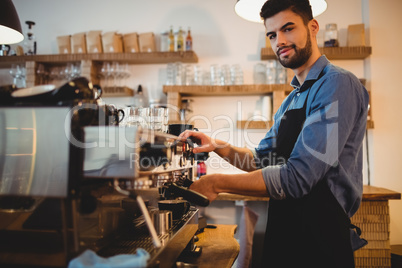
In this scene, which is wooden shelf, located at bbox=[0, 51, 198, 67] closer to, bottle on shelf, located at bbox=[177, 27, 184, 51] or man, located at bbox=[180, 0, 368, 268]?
bottle on shelf, located at bbox=[177, 27, 184, 51]

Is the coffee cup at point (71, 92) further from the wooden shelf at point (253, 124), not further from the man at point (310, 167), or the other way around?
the wooden shelf at point (253, 124)

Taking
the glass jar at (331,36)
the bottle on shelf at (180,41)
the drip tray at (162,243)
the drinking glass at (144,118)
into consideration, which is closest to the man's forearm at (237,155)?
the drinking glass at (144,118)

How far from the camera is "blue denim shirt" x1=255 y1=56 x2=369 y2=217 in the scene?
1050 mm

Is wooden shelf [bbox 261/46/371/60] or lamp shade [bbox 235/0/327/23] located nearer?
lamp shade [bbox 235/0/327/23]

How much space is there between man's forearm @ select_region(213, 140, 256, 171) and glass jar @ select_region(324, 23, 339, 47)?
6.35 ft

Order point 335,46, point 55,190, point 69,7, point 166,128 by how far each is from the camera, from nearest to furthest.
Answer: point 55,190 → point 166,128 → point 335,46 → point 69,7

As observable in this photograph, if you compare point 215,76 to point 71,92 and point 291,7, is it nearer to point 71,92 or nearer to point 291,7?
point 291,7

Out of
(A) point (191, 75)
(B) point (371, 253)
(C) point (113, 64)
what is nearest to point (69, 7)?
(C) point (113, 64)

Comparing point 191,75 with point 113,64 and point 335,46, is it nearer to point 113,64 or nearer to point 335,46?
point 113,64

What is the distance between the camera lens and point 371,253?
2459 mm

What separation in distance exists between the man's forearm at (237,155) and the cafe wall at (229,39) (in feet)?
5.23

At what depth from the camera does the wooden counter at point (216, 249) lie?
1195 mm

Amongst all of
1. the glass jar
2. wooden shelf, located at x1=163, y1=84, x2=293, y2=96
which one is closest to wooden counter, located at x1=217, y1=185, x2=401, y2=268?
wooden shelf, located at x1=163, y1=84, x2=293, y2=96

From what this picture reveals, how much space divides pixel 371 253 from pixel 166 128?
2055mm
